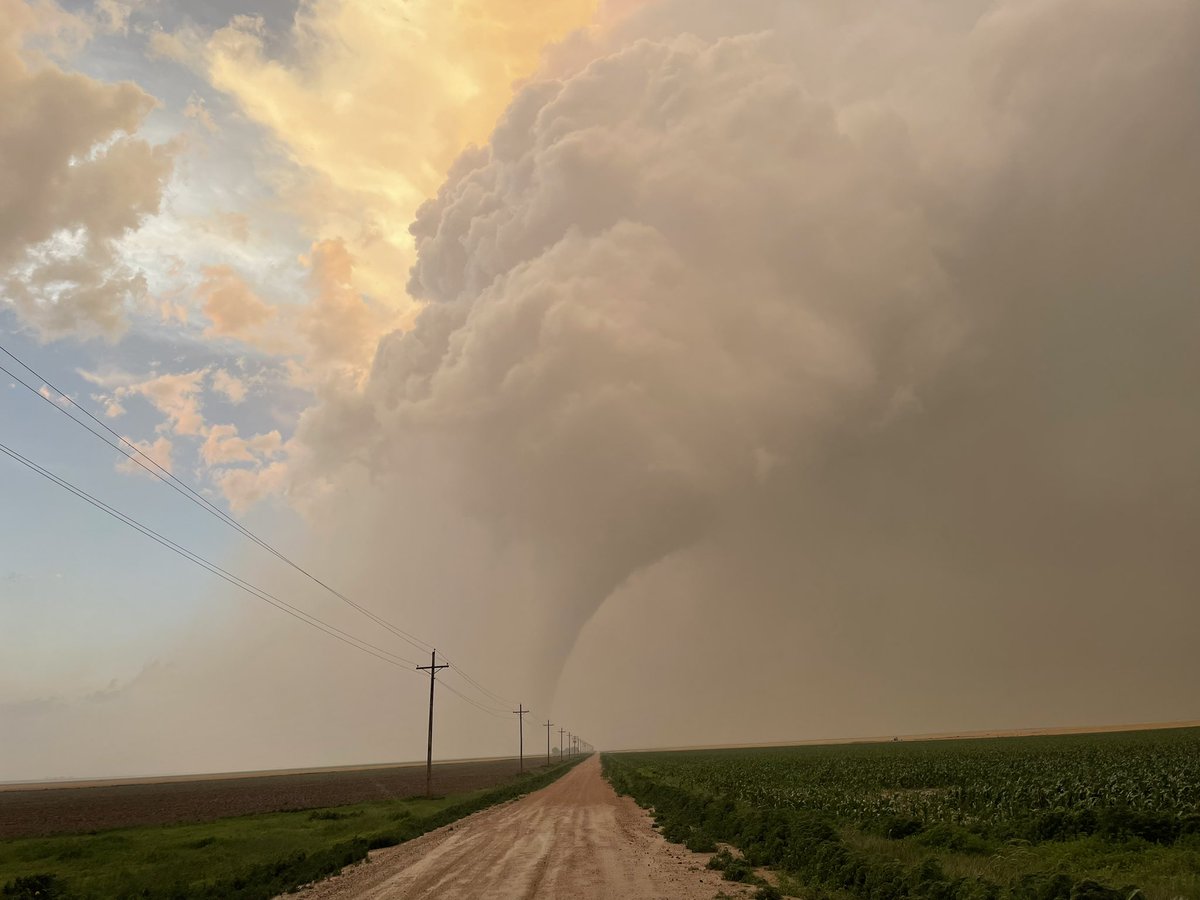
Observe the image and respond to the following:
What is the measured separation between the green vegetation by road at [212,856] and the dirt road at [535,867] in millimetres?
1982

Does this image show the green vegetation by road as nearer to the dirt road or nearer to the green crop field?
the dirt road

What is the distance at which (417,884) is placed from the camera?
2248 centimetres

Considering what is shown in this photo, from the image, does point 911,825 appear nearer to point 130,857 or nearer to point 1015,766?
point 130,857

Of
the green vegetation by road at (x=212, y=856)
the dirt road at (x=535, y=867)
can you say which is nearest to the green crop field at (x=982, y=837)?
the dirt road at (x=535, y=867)

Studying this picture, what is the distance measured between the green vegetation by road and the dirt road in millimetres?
1982

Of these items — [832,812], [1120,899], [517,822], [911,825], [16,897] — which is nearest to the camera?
[1120,899]

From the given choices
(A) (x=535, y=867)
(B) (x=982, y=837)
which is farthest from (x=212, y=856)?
(B) (x=982, y=837)

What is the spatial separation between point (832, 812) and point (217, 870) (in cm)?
2680

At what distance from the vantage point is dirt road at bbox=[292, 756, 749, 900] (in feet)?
67.3

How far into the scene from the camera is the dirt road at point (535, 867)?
20.5 m

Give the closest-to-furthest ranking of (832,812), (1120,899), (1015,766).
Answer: (1120,899) → (832,812) → (1015,766)

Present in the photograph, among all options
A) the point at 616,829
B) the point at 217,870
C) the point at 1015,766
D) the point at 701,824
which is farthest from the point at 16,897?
the point at 1015,766

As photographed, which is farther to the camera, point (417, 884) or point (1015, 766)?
point (1015, 766)

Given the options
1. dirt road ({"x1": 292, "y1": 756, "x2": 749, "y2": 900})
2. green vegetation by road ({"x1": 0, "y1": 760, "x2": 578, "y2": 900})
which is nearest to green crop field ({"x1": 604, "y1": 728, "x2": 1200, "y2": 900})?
dirt road ({"x1": 292, "y1": 756, "x2": 749, "y2": 900})
